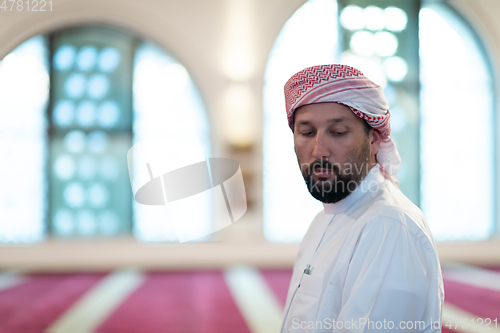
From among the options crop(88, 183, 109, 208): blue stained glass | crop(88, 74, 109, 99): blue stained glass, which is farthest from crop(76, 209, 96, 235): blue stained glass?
crop(88, 74, 109, 99): blue stained glass

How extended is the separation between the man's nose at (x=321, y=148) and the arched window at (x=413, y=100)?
4.53 metres

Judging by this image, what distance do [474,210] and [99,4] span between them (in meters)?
6.19

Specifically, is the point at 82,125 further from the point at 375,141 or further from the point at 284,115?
the point at 375,141

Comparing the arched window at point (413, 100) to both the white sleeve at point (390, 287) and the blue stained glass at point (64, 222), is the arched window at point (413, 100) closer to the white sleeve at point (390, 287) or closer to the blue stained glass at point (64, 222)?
the blue stained glass at point (64, 222)

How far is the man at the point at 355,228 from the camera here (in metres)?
0.79

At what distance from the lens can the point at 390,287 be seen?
2.56 feet

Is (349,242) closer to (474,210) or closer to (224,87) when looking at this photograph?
(224,87)

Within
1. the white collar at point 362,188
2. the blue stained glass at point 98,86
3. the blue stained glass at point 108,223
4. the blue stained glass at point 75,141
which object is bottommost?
the blue stained glass at point 108,223

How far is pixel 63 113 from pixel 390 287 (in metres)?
5.49

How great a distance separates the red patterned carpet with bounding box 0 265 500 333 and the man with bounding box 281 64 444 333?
2145 mm

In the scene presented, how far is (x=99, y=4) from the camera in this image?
5.19 meters

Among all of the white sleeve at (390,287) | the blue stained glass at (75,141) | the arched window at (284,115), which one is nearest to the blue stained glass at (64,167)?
the blue stained glass at (75,141)

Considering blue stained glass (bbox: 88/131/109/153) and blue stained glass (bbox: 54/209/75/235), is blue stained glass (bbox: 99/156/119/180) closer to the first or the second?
blue stained glass (bbox: 88/131/109/153)

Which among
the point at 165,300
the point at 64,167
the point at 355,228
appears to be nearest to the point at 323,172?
the point at 355,228
